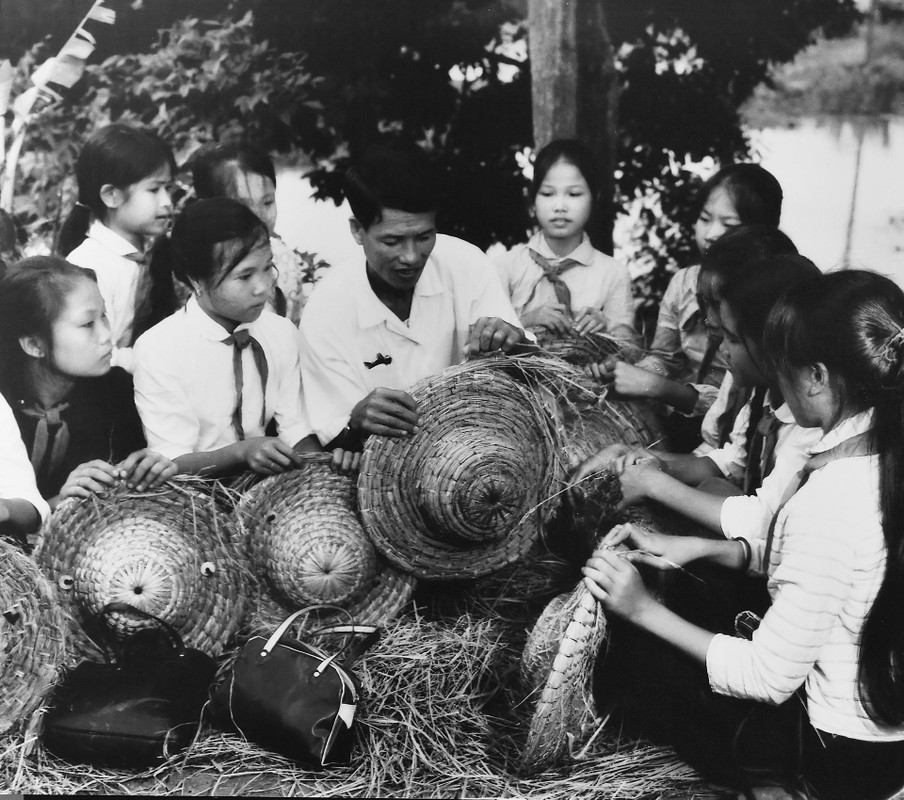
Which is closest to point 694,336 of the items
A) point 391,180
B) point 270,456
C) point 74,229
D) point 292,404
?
point 391,180

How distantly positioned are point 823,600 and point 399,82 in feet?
7.77

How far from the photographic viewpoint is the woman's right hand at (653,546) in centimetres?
341

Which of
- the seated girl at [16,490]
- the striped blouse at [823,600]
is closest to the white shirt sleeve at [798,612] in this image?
the striped blouse at [823,600]

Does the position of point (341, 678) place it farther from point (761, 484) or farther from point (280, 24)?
point (280, 24)

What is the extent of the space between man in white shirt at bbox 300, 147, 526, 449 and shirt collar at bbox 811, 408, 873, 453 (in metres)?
1.24

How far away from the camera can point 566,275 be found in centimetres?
402

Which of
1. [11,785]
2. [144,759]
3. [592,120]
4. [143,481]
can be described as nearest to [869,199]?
[592,120]

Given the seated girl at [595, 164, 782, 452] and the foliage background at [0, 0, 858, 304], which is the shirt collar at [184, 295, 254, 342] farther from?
the seated girl at [595, 164, 782, 452]

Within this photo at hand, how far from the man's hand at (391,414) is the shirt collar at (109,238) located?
113cm

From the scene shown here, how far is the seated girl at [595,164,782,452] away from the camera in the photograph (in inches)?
152

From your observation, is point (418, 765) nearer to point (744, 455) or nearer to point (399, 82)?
point (744, 455)

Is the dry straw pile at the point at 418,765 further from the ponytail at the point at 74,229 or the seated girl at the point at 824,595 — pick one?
the ponytail at the point at 74,229

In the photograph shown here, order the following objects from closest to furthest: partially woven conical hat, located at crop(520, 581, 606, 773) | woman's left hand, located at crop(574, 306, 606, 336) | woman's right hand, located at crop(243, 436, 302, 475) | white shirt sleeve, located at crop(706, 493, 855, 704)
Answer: white shirt sleeve, located at crop(706, 493, 855, 704) < partially woven conical hat, located at crop(520, 581, 606, 773) < woman's right hand, located at crop(243, 436, 302, 475) < woman's left hand, located at crop(574, 306, 606, 336)

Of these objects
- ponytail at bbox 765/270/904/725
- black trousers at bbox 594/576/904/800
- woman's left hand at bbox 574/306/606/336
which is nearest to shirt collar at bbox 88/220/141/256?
woman's left hand at bbox 574/306/606/336
